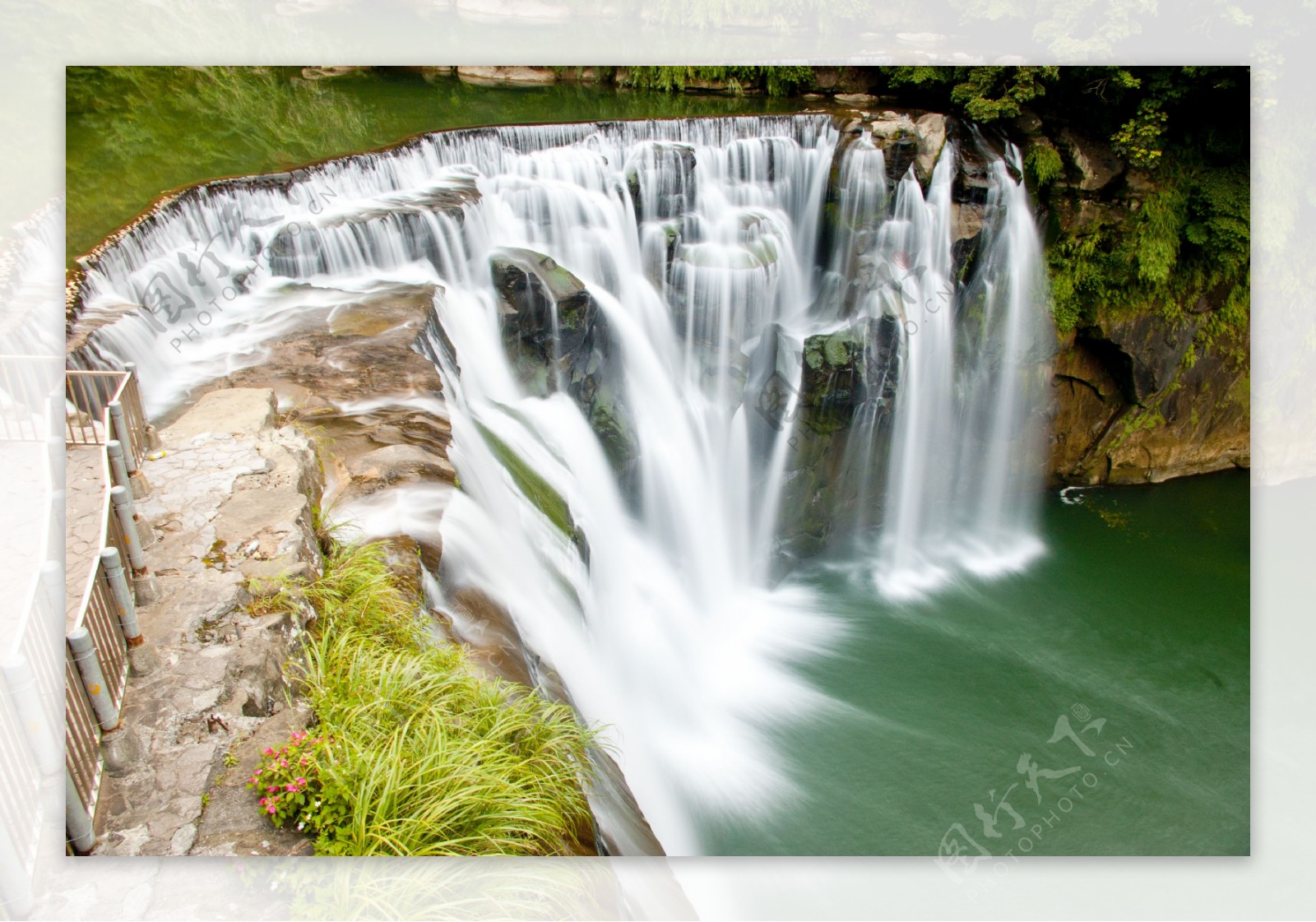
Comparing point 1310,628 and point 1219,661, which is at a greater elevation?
point 1310,628

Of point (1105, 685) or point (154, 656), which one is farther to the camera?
point (1105, 685)

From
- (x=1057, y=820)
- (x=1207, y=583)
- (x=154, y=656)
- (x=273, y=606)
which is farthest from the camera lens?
(x=1207, y=583)

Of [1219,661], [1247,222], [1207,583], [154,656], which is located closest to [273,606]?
[154,656]

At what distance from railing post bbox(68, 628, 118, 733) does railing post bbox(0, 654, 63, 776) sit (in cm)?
13

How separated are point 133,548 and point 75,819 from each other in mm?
1133

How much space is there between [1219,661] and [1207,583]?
0.91 metres

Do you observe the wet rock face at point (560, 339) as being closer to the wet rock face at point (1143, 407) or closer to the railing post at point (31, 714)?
the railing post at point (31, 714)

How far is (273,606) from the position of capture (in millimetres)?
3559

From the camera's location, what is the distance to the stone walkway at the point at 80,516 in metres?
3.45

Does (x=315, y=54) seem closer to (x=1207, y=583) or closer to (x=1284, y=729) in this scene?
(x=1284, y=729)

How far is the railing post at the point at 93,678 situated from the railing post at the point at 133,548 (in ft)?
1.90

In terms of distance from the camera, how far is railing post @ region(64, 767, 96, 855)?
267 centimetres
